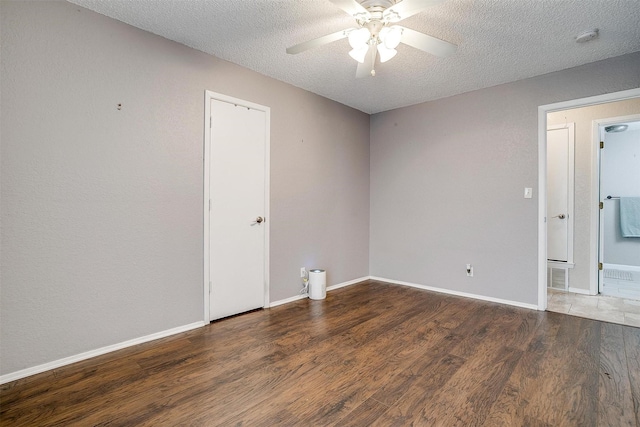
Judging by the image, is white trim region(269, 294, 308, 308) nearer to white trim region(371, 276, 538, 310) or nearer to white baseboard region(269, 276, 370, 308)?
white baseboard region(269, 276, 370, 308)

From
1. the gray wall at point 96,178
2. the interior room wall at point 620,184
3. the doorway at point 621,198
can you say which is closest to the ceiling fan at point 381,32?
the gray wall at point 96,178

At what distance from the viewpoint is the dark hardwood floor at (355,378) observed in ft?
5.48

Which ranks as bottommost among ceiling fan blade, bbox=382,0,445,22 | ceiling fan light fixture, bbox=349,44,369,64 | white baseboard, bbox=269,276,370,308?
white baseboard, bbox=269,276,370,308

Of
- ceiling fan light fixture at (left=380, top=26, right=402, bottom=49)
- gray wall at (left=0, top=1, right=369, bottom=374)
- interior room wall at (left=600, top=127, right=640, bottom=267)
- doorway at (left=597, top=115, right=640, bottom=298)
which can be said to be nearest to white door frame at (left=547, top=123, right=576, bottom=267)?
doorway at (left=597, top=115, right=640, bottom=298)

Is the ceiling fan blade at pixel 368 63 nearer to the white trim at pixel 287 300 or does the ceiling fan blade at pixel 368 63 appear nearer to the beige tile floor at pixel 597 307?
the white trim at pixel 287 300

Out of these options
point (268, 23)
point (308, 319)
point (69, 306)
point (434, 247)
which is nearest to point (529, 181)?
point (434, 247)

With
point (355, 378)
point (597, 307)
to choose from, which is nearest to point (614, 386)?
point (355, 378)

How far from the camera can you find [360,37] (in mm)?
2107

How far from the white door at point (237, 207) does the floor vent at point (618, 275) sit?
5327 millimetres

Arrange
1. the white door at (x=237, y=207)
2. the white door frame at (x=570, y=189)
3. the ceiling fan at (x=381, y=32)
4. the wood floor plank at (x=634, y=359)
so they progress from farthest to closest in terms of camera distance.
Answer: the white door frame at (x=570, y=189)
the white door at (x=237, y=207)
the ceiling fan at (x=381, y=32)
the wood floor plank at (x=634, y=359)

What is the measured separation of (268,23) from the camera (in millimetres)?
2422

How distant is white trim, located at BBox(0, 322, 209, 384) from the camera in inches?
78.5

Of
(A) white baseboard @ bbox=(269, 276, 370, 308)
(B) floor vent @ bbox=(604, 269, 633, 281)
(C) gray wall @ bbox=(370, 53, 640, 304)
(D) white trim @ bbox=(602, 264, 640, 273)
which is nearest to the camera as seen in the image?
(C) gray wall @ bbox=(370, 53, 640, 304)

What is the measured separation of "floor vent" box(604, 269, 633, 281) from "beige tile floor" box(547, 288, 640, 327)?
1362mm
